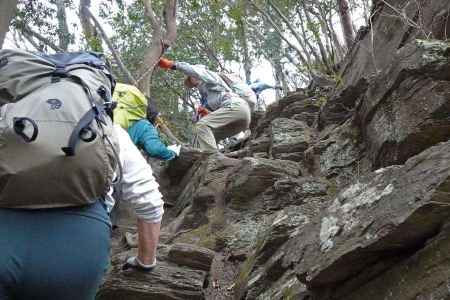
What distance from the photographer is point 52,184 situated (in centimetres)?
214

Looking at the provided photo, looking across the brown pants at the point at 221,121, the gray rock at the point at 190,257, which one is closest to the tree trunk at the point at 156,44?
the brown pants at the point at 221,121

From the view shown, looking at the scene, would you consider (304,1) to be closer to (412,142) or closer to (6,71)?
(412,142)

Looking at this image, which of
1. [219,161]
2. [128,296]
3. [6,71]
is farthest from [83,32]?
[6,71]

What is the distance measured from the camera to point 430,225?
2.59 meters

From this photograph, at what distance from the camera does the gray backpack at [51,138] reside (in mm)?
2129

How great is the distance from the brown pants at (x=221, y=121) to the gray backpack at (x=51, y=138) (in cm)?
607

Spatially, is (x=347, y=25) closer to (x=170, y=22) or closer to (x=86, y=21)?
(x=170, y=22)

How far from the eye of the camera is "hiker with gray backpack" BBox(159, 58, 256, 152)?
8.47 metres

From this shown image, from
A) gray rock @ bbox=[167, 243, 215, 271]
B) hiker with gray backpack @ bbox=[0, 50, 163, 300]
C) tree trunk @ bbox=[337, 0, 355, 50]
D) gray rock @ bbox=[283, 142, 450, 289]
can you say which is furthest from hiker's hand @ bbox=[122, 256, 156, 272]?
tree trunk @ bbox=[337, 0, 355, 50]

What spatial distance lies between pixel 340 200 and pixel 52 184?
1.85 m

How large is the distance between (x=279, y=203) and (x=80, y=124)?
332 centimetres

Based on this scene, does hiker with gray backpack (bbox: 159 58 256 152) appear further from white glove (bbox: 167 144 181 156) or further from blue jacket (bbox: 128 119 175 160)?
blue jacket (bbox: 128 119 175 160)

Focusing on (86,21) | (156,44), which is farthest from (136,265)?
(86,21)

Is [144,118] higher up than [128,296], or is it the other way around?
[144,118]
